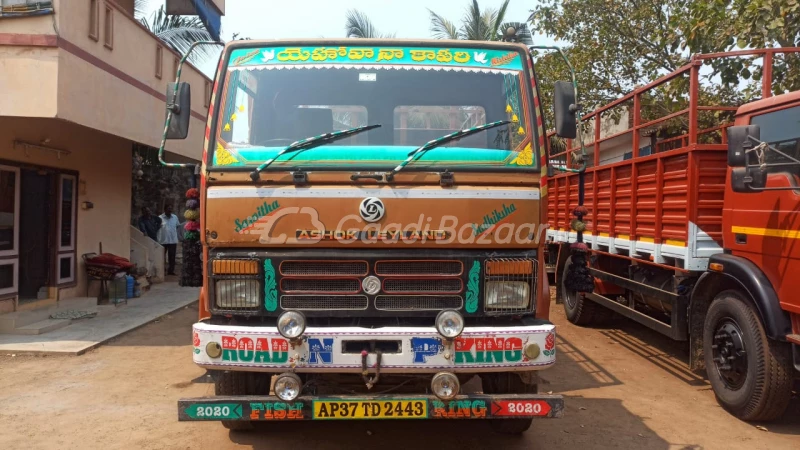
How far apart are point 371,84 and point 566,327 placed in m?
5.54

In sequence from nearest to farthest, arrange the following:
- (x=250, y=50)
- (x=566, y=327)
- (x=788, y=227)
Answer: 1. (x=250, y=50)
2. (x=788, y=227)
3. (x=566, y=327)

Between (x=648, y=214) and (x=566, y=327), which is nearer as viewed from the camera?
(x=648, y=214)

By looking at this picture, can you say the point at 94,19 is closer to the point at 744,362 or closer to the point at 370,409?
the point at 370,409

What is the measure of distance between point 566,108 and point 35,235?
776 cm

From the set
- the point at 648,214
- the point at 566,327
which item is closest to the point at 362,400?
the point at 648,214

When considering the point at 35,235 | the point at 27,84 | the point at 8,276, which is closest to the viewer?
the point at 27,84

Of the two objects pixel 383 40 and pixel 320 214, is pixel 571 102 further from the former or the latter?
pixel 320 214

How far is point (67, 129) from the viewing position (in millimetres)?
8820

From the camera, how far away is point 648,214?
5730 millimetres

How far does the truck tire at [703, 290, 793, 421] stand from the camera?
14.3ft

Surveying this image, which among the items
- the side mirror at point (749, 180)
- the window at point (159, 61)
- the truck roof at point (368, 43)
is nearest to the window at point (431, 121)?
the truck roof at point (368, 43)

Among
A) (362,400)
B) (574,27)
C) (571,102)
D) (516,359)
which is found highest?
(574,27)

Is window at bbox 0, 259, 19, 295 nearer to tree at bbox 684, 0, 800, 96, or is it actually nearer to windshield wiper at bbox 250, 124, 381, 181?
windshield wiper at bbox 250, 124, 381, 181

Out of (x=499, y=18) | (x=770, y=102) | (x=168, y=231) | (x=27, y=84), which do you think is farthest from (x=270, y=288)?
(x=499, y=18)
